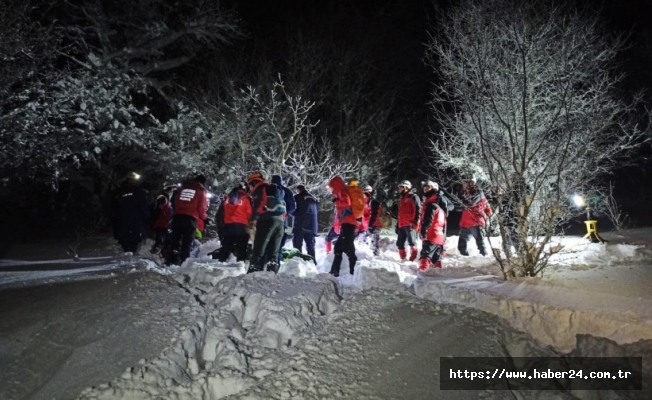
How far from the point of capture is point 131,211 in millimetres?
8891

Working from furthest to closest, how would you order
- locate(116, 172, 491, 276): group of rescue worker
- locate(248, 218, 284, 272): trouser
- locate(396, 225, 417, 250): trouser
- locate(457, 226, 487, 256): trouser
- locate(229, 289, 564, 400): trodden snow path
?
1. locate(396, 225, 417, 250): trouser
2. locate(457, 226, 487, 256): trouser
3. locate(116, 172, 491, 276): group of rescue worker
4. locate(248, 218, 284, 272): trouser
5. locate(229, 289, 564, 400): trodden snow path

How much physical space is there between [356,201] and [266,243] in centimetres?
227

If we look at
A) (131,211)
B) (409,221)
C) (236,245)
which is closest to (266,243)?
(236,245)

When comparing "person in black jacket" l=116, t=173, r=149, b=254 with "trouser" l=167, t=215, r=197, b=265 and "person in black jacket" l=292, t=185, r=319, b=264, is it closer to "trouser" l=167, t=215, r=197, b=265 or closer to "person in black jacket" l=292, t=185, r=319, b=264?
"trouser" l=167, t=215, r=197, b=265

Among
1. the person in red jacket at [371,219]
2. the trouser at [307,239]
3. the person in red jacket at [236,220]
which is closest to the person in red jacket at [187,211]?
the person in red jacket at [236,220]

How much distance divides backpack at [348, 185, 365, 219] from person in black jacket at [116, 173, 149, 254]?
411cm

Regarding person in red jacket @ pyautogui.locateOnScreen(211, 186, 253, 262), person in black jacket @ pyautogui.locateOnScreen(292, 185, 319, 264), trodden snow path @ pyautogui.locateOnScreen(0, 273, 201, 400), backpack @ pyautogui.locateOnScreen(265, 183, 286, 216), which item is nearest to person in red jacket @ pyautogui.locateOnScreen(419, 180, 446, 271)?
person in black jacket @ pyautogui.locateOnScreen(292, 185, 319, 264)

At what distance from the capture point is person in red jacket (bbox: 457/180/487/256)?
809 cm

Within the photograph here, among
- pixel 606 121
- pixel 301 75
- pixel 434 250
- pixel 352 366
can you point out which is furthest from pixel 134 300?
pixel 301 75

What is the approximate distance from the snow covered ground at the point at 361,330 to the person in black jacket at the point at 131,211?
292 cm

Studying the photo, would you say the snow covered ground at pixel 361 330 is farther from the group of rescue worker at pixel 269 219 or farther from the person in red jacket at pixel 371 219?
the person in red jacket at pixel 371 219

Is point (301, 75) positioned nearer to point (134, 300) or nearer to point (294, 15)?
point (294, 15)

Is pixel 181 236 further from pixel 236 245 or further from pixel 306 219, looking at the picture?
pixel 306 219

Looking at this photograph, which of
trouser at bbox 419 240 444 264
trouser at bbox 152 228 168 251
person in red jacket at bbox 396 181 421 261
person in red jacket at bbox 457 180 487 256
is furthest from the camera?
trouser at bbox 152 228 168 251
